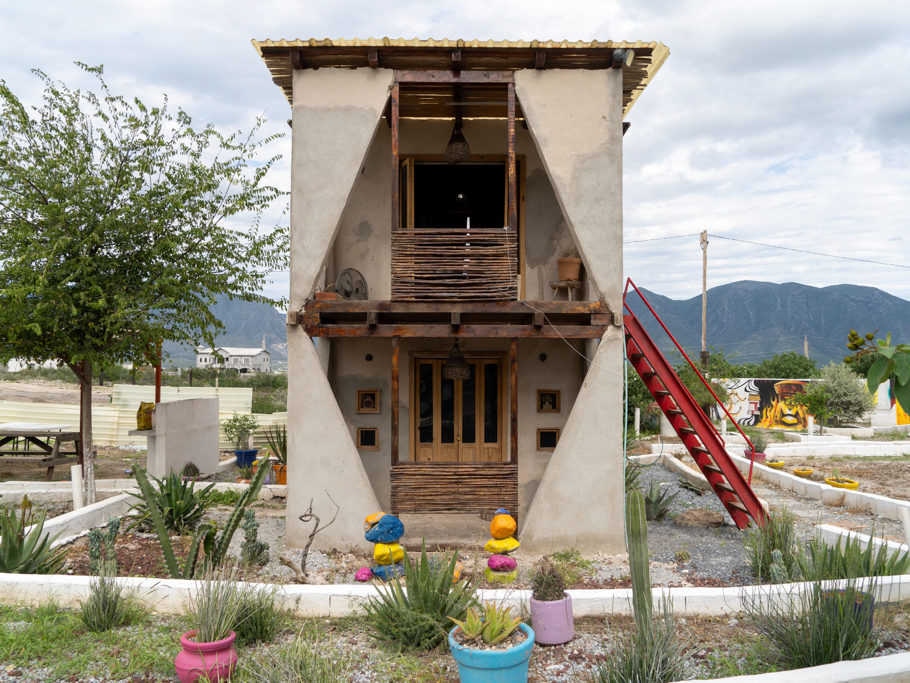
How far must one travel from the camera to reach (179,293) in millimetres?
9695

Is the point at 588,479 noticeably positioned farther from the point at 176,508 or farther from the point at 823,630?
the point at 176,508

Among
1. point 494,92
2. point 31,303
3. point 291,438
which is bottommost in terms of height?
point 291,438

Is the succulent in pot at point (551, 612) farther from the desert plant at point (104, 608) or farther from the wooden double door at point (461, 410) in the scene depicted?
the wooden double door at point (461, 410)

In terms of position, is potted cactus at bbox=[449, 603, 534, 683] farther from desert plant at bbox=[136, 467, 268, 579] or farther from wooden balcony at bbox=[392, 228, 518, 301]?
wooden balcony at bbox=[392, 228, 518, 301]

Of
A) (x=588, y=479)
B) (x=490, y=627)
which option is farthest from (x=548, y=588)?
(x=588, y=479)

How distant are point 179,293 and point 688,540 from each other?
8530mm

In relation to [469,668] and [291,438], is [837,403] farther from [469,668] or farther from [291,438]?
[469,668]

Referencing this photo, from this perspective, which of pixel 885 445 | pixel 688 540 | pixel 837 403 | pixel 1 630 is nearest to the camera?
pixel 1 630

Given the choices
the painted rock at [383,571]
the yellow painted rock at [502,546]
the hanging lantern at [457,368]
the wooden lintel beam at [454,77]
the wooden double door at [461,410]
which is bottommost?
the painted rock at [383,571]

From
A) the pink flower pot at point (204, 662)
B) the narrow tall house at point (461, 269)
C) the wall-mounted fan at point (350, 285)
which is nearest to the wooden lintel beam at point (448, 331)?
the narrow tall house at point (461, 269)

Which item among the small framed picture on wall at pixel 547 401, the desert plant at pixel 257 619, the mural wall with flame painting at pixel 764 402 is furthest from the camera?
the mural wall with flame painting at pixel 764 402

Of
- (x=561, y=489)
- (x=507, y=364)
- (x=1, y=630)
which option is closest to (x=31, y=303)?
(x=1, y=630)

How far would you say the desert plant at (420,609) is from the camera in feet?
16.9

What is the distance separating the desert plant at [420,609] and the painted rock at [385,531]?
137cm
